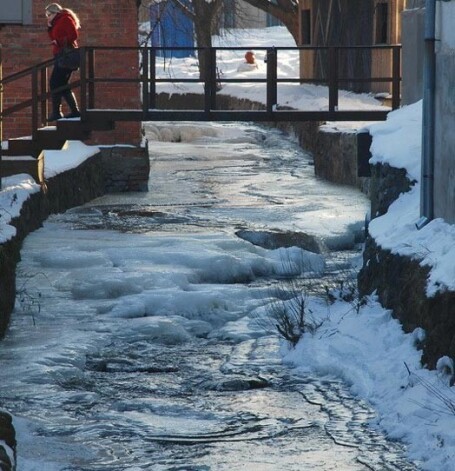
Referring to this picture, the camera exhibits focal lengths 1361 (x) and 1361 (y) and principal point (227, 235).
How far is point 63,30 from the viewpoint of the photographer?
1667 cm

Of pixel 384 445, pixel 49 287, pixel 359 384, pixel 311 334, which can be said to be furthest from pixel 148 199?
pixel 384 445

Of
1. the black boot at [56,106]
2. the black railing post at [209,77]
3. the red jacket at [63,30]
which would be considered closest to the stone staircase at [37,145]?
the black boot at [56,106]

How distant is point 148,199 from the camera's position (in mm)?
20719

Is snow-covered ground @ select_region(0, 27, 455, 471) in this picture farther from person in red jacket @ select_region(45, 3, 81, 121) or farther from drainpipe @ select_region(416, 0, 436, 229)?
person in red jacket @ select_region(45, 3, 81, 121)

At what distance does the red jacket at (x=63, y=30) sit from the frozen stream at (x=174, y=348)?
7.34 ft

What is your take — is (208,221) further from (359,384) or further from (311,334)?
(359,384)

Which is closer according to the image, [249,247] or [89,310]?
[89,310]

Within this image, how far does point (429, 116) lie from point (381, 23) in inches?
745

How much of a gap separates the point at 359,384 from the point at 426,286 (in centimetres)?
84

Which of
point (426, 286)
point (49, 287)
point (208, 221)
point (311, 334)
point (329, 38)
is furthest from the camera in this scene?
point (329, 38)

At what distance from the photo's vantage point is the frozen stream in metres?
8.09

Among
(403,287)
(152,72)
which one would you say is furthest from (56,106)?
(403,287)

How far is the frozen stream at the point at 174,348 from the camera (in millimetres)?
8094

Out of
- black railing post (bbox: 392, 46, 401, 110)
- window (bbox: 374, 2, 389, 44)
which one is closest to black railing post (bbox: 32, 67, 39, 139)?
black railing post (bbox: 392, 46, 401, 110)
